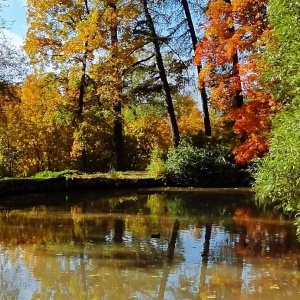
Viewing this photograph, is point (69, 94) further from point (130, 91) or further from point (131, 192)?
point (131, 192)

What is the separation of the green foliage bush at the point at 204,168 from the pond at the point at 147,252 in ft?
21.8

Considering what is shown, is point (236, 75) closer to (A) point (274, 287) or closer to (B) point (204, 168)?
(B) point (204, 168)

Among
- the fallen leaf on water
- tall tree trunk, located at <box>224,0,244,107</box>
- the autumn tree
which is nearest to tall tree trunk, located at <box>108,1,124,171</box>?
the autumn tree

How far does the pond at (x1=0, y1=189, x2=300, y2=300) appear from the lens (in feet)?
22.5

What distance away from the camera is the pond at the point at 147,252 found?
6.86 meters

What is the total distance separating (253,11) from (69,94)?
1099 centimetres

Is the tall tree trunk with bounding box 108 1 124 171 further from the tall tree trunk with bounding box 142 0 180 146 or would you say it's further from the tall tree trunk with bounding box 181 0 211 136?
the tall tree trunk with bounding box 181 0 211 136

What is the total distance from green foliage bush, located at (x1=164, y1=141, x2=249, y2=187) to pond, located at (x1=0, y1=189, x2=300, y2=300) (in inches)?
262

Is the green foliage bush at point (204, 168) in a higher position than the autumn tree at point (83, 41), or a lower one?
lower

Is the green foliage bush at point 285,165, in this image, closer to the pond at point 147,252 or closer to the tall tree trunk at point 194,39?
the pond at point 147,252

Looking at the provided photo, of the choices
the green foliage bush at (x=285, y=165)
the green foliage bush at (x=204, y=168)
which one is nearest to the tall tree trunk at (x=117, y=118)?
the green foliage bush at (x=204, y=168)

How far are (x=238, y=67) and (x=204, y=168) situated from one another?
5152mm

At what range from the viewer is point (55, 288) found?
6855mm

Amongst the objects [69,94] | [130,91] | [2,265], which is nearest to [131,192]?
[130,91]
